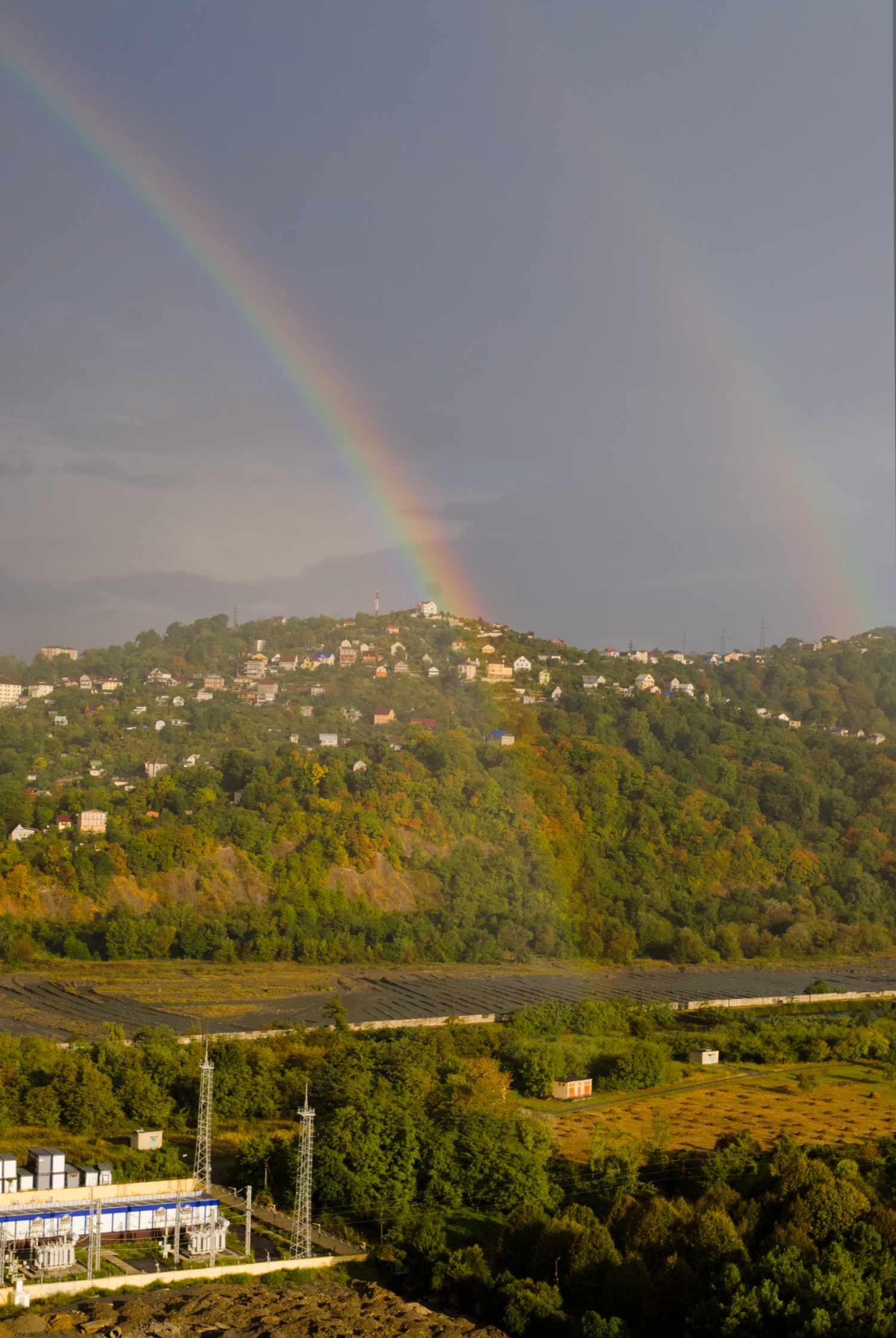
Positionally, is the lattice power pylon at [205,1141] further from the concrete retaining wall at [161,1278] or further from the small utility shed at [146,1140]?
the concrete retaining wall at [161,1278]

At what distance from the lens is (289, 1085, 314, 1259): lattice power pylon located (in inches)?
444

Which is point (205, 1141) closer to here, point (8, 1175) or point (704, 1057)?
point (8, 1175)

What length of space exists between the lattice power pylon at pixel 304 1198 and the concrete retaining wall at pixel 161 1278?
170mm

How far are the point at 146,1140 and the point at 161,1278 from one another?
13.3ft

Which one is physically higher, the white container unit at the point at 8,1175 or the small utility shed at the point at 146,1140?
the white container unit at the point at 8,1175

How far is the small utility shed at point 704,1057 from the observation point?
2109 centimetres

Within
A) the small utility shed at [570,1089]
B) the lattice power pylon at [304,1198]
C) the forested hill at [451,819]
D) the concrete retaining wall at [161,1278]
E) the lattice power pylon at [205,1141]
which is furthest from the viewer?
the forested hill at [451,819]

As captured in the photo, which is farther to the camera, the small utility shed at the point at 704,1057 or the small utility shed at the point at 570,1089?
the small utility shed at the point at 704,1057

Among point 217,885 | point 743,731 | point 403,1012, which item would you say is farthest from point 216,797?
point 743,731

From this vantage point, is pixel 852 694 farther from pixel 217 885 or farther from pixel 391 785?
pixel 217 885

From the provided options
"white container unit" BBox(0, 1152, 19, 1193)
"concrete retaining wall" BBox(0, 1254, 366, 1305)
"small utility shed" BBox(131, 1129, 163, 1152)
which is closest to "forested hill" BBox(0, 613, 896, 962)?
"small utility shed" BBox(131, 1129, 163, 1152)

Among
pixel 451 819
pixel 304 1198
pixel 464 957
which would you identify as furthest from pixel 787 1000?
pixel 304 1198

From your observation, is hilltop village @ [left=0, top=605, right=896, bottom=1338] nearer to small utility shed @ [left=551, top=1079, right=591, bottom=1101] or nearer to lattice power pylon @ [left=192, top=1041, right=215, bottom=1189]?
small utility shed @ [left=551, top=1079, right=591, bottom=1101]

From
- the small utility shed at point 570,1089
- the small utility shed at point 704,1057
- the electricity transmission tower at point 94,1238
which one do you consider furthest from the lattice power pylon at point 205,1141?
the small utility shed at point 704,1057
